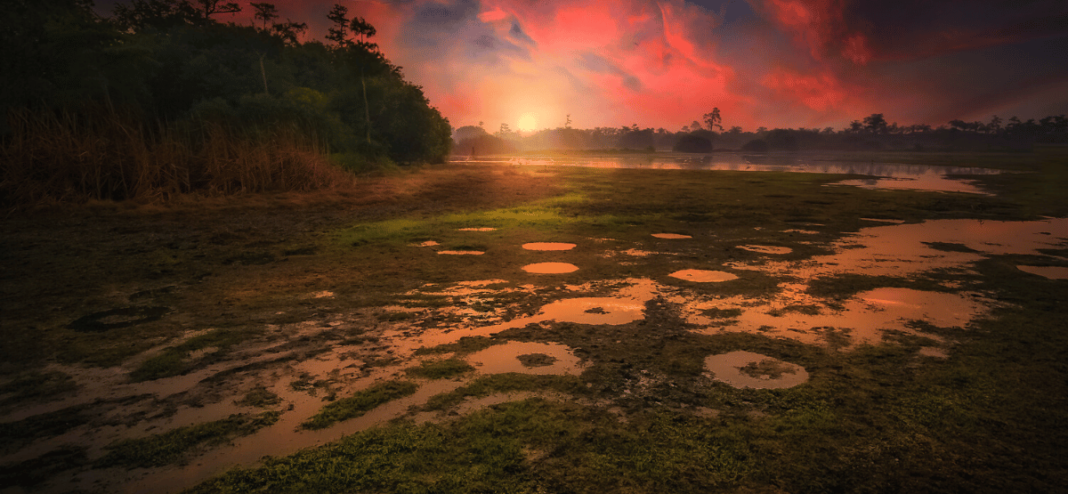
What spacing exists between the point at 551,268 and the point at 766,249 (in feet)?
9.99

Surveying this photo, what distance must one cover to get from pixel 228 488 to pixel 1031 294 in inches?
235

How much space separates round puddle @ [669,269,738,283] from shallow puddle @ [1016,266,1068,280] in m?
3.14

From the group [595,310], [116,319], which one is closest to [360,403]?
[595,310]

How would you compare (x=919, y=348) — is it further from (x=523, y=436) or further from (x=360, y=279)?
(x=360, y=279)

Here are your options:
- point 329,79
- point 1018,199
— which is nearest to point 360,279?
point 1018,199

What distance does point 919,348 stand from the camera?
3.08 meters

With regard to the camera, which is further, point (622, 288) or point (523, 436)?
point (622, 288)

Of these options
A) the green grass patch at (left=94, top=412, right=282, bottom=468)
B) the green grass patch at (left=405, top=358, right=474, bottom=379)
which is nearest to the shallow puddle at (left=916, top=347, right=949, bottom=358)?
the green grass patch at (left=405, top=358, right=474, bottom=379)

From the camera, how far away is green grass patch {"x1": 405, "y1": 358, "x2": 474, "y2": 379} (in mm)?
2706

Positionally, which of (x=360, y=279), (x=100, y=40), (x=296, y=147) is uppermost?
(x=100, y=40)

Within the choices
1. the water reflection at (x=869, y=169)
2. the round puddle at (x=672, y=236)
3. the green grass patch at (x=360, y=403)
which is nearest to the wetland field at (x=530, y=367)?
the green grass patch at (x=360, y=403)

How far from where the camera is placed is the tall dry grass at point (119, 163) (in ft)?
28.0

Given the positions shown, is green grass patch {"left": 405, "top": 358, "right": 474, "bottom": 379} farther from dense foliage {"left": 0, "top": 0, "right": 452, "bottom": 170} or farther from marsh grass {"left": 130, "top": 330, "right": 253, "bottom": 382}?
dense foliage {"left": 0, "top": 0, "right": 452, "bottom": 170}

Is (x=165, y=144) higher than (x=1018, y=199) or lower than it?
higher
